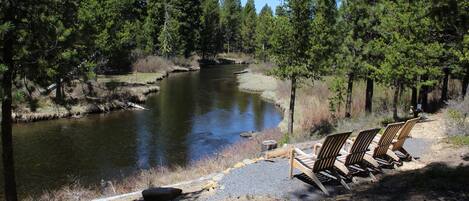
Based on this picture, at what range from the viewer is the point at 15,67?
29.2 feet

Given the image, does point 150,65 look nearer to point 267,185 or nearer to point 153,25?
point 153,25

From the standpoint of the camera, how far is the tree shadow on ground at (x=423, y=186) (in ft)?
25.8

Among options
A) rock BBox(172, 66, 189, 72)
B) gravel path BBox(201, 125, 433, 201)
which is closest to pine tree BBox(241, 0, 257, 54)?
rock BBox(172, 66, 189, 72)

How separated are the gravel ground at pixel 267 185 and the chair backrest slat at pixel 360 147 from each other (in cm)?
62

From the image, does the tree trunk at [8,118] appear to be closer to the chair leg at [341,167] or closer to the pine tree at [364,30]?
the chair leg at [341,167]

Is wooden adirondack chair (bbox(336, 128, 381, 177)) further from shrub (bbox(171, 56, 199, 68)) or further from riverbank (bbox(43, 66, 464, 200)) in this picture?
shrub (bbox(171, 56, 199, 68))

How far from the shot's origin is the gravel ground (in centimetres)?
920

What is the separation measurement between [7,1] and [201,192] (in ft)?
17.3

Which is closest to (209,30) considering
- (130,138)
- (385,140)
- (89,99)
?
(89,99)

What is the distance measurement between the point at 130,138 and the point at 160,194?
15.4m

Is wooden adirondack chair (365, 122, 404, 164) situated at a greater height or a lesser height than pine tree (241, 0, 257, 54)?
lesser

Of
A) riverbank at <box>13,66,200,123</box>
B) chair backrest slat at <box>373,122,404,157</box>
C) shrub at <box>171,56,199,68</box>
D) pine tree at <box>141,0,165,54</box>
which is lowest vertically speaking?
riverbank at <box>13,66,200,123</box>

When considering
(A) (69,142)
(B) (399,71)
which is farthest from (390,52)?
(A) (69,142)

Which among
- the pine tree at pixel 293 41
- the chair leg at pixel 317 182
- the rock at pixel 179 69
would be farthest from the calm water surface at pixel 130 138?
the rock at pixel 179 69
